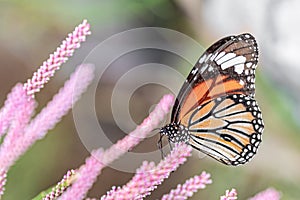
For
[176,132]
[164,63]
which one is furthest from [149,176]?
[164,63]

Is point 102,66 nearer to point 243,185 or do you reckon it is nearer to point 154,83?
point 154,83

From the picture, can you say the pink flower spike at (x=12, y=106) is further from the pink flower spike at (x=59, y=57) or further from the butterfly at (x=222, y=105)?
the butterfly at (x=222, y=105)

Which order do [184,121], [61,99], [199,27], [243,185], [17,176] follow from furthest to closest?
[199,27]
[243,185]
[17,176]
[184,121]
[61,99]

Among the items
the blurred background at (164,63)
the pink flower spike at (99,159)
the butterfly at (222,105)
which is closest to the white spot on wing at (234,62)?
the butterfly at (222,105)

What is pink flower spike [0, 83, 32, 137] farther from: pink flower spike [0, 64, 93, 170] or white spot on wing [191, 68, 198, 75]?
white spot on wing [191, 68, 198, 75]

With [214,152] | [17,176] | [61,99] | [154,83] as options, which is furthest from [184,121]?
[154,83]

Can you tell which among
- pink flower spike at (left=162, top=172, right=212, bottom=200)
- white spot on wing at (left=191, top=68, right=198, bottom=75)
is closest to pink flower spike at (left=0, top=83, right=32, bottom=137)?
pink flower spike at (left=162, top=172, right=212, bottom=200)
